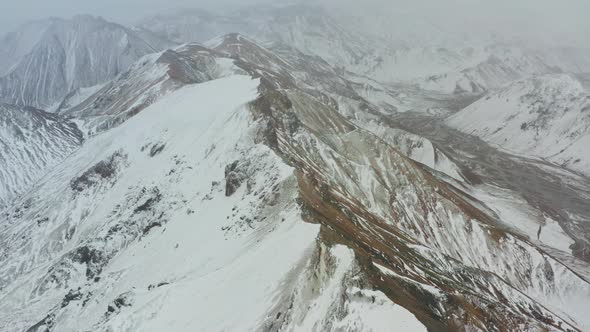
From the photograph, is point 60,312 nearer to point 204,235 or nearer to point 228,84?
point 204,235

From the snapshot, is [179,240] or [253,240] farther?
[179,240]

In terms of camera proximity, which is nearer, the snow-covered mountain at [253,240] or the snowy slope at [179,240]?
the snowy slope at [179,240]

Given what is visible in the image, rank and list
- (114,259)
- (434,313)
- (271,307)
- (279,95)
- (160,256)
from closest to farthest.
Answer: (271,307) < (434,313) < (160,256) < (114,259) < (279,95)

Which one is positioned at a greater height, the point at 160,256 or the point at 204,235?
the point at 204,235

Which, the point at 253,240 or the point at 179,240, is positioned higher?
the point at 253,240

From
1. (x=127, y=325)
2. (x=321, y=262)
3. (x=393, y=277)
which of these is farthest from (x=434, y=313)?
(x=127, y=325)

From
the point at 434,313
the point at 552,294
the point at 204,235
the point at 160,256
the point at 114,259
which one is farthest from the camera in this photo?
the point at 552,294

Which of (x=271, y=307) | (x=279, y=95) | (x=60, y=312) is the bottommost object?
(x=60, y=312)

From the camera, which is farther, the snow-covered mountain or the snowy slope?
the snow-covered mountain
